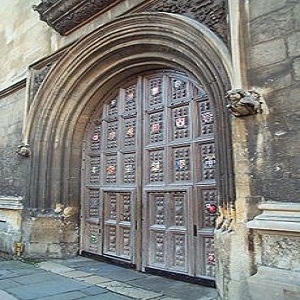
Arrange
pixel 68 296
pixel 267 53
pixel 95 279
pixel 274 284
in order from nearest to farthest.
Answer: pixel 274 284, pixel 267 53, pixel 68 296, pixel 95 279

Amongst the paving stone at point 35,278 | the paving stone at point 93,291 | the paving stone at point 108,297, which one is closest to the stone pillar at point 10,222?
the paving stone at point 35,278

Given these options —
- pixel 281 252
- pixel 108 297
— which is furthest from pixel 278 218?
pixel 108 297

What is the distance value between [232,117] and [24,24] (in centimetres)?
427

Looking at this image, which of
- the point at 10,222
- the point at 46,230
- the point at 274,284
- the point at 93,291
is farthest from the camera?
the point at 10,222

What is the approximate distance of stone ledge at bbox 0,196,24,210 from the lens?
459 centimetres

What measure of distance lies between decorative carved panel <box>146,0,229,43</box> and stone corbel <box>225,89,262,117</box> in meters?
0.68

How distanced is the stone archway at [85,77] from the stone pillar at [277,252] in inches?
50.9

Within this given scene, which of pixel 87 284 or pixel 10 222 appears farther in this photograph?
pixel 10 222

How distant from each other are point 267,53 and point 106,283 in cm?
243

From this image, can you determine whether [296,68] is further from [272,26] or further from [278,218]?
[278,218]

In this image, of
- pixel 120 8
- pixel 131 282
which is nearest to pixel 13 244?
pixel 131 282

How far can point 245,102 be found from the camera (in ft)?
7.72

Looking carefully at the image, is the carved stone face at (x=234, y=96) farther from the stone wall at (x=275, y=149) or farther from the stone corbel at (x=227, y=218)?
the stone corbel at (x=227, y=218)

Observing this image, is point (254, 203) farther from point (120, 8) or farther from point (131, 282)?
point (120, 8)
